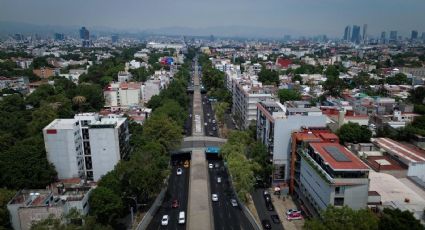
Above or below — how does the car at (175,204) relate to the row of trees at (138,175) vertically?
below

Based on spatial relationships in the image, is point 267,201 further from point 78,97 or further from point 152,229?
point 78,97

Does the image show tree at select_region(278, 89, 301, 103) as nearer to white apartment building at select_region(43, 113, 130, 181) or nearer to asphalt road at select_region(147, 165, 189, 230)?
asphalt road at select_region(147, 165, 189, 230)

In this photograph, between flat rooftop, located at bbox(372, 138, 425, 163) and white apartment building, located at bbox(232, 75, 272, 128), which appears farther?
white apartment building, located at bbox(232, 75, 272, 128)

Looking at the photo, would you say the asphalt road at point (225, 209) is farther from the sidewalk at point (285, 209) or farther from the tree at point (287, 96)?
the tree at point (287, 96)

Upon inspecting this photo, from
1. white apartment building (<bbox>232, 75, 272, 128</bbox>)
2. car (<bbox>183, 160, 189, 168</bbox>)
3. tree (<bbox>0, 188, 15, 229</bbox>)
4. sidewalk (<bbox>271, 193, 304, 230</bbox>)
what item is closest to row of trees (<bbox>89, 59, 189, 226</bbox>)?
car (<bbox>183, 160, 189, 168</bbox>)

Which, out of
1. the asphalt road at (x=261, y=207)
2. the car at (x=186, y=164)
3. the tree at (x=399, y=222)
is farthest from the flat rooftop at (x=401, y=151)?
the car at (x=186, y=164)
